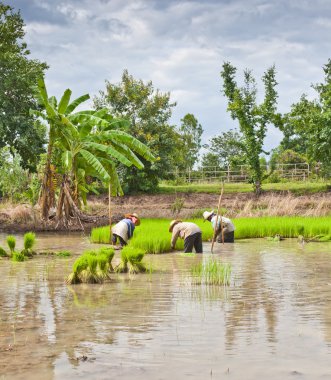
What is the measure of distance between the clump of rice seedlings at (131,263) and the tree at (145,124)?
31.4 metres

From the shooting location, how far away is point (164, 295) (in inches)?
393

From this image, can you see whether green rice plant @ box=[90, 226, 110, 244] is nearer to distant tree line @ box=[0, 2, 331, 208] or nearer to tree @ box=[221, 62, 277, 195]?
distant tree line @ box=[0, 2, 331, 208]

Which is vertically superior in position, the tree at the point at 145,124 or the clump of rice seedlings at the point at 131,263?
the tree at the point at 145,124

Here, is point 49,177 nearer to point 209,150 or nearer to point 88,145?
point 88,145

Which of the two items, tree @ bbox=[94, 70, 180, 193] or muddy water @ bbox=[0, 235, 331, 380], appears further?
tree @ bbox=[94, 70, 180, 193]

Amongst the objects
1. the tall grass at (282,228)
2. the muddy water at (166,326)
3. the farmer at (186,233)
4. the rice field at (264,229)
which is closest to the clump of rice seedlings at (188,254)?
the farmer at (186,233)

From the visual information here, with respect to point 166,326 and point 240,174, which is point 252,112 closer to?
point 240,174

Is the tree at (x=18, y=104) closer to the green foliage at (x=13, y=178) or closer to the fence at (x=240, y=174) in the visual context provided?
the green foliage at (x=13, y=178)

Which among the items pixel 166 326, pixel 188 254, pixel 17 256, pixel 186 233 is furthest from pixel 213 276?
pixel 17 256

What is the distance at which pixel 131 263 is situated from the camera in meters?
12.5

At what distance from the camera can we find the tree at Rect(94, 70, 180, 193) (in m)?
44.9

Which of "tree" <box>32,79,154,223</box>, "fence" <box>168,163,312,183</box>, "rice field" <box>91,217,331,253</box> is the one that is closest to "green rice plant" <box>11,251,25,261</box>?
"rice field" <box>91,217,331,253</box>

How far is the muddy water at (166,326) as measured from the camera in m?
5.97

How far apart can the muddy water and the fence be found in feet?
125
